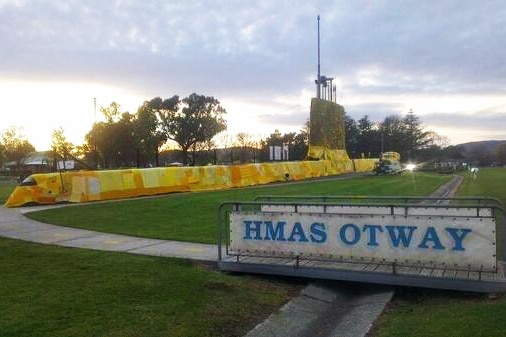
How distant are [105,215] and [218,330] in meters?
11.6

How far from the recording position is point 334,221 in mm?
7922

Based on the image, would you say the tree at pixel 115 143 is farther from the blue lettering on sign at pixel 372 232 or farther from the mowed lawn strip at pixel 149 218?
the blue lettering on sign at pixel 372 232

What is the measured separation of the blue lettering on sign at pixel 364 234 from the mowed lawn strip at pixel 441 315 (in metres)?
0.64

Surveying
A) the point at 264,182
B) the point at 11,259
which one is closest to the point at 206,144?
the point at 264,182

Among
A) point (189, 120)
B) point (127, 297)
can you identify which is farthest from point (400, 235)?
point (189, 120)

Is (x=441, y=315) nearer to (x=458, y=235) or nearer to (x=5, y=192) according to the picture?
(x=458, y=235)

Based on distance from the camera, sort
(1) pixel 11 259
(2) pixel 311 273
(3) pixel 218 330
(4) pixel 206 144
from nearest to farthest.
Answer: (3) pixel 218 330
(2) pixel 311 273
(1) pixel 11 259
(4) pixel 206 144

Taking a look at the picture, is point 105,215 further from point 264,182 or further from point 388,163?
point 388,163

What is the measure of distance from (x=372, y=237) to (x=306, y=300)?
1.26 metres

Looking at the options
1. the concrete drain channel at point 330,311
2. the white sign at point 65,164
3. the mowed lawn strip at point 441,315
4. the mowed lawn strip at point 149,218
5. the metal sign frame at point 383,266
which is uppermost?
the white sign at point 65,164

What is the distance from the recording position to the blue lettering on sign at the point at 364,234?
23.5ft

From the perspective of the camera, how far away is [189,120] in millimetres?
92875

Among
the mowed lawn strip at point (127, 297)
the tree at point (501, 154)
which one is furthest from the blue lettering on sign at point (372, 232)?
the tree at point (501, 154)

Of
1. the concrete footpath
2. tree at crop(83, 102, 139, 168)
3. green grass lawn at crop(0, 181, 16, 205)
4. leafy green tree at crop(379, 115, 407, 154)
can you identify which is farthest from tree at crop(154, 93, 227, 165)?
the concrete footpath
